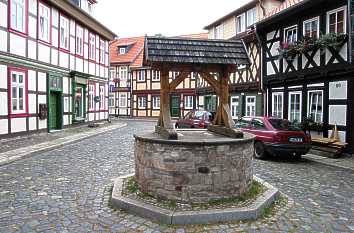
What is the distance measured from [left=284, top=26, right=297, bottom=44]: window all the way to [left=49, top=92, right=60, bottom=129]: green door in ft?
41.3

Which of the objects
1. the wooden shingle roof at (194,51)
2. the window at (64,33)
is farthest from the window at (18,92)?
the wooden shingle roof at (194,51)

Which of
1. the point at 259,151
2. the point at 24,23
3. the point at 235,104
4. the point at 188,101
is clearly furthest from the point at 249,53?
the point at 188,101

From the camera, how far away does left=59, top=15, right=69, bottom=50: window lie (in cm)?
1882

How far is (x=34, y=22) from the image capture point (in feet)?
51.5

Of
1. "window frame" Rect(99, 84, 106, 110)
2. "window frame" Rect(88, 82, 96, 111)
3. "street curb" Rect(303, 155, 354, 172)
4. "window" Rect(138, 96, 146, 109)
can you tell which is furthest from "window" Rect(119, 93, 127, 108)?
"street curb" Rect(303, 155, 354, 172)

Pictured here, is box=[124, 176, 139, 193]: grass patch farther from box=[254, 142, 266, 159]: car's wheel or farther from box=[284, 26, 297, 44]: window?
box=[284, 26, 297, 44]: window

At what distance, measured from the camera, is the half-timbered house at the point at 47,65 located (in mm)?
13742

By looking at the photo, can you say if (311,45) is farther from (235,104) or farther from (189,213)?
(189,213)

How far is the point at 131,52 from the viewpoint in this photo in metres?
43.6

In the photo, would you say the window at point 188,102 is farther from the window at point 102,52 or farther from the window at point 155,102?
the window at point 102,52

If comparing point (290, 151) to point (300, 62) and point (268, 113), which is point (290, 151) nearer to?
point (300, 62)

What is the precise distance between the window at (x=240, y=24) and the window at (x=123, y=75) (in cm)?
2242

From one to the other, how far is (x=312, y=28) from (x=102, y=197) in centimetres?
1158

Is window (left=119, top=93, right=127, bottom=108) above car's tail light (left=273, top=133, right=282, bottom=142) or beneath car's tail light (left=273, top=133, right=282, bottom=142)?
above
